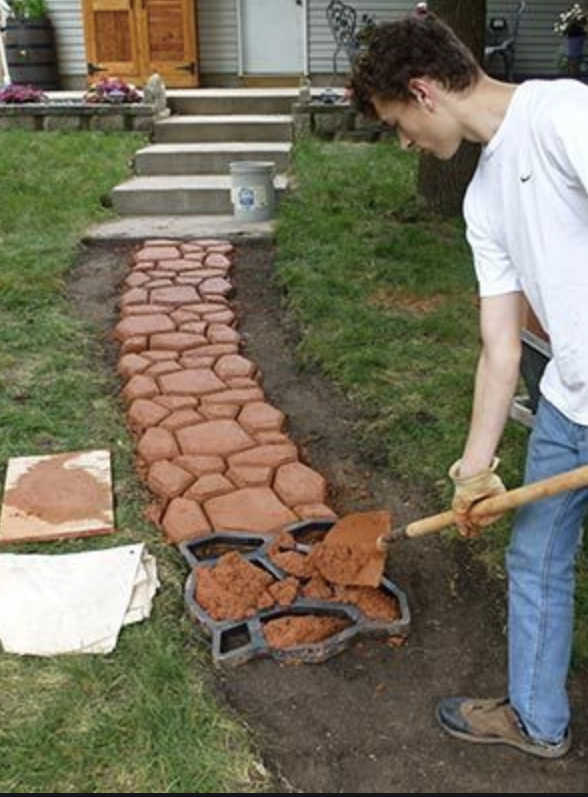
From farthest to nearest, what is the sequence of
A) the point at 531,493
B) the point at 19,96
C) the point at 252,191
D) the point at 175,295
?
the point at 19,96
the point at 252,191
the point at 175,295
the point at 531,493

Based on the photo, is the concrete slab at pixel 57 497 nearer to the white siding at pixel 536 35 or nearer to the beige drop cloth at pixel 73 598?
the beige drop cloth at pixel 73 598

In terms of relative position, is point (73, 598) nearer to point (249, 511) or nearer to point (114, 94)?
point (249, 511)

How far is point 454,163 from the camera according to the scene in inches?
242

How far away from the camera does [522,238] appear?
A: 1699 mm

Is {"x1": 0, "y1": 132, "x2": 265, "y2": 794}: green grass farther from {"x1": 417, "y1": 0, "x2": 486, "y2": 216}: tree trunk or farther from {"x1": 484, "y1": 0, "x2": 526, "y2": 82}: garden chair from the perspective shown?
{"x1": 484, "y1": 0, "x2": 526, "y2": 82}: garden chair

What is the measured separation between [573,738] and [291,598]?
0.78m

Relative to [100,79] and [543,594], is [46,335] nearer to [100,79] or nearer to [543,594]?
[543,594]

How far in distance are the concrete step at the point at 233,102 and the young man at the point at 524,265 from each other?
795 centimetres

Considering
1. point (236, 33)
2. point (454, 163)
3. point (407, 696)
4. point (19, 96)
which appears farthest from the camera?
point (236, 33)

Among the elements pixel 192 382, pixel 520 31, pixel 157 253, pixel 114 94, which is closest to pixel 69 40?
pixel 114 94

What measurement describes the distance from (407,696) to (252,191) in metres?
4.81

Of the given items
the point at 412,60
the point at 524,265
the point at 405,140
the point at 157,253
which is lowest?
the point at 157,253

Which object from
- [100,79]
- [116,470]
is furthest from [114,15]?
[116,470]

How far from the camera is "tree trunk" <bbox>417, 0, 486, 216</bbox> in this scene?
578 cm
